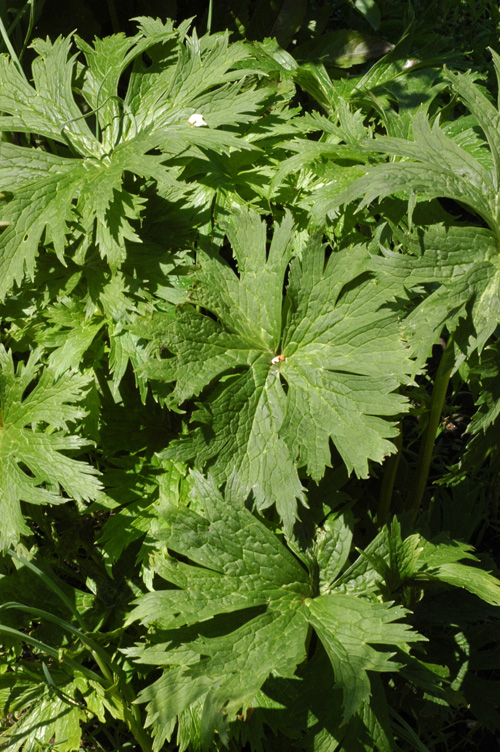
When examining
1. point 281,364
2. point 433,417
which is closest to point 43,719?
point 281,364

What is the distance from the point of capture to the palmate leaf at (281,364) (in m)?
1.53

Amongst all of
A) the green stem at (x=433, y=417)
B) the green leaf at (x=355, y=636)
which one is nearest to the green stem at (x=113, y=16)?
the green stem at (x=433, y=417)

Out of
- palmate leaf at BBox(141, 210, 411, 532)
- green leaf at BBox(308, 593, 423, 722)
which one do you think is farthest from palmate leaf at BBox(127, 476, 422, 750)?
palmate leaf at BBox(141, 210, 411, 532)

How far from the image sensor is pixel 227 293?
1.67 metres

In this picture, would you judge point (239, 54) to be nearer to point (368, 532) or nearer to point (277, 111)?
point (277, 111)

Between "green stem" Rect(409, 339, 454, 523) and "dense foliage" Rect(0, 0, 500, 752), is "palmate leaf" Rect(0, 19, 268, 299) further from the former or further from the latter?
"green stem" Rect(409, 339, 454, 523)

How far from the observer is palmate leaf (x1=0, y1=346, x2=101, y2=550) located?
1.52 m

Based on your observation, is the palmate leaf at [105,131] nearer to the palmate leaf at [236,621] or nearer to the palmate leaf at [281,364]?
the palmate leaf at [281,364]

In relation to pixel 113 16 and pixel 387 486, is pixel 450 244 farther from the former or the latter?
pixel 113 16

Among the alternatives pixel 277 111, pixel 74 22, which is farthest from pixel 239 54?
pixel 74 22

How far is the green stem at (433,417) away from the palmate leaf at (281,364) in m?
0.13

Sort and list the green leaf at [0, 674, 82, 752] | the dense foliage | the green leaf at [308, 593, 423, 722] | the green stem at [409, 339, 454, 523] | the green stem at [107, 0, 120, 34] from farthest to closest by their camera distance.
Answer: the green stem at [107, 0, 120, 34], the green leaf at [0, 674, 82, 752], the green stem at [409, 339, 454, 523], the dense foliage, the green leaf at [308, 593, 423, 722]

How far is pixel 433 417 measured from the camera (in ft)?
6.06

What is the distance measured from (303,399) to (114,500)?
55cm
